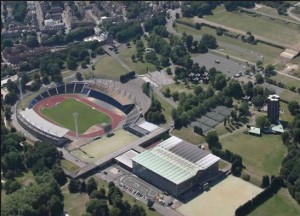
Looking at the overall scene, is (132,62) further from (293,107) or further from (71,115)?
(293,107)

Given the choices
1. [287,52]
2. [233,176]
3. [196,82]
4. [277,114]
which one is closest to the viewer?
[233,176]

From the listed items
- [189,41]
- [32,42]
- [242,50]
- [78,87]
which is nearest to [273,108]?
[242,50]

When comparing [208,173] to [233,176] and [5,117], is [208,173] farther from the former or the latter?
[5,117]

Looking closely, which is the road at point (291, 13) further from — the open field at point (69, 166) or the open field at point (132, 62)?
the open field at point (69, 166)

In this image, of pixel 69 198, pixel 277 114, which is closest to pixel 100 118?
pixel 69 198

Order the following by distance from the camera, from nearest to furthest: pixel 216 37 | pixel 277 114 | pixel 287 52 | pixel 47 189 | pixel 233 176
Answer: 1. pixel 47 189
2. pixel 233 176
3. pixel 277 114
4. pixel 287 52
5. pixel 216 37

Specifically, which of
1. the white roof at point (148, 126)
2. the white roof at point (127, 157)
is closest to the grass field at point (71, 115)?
the white roof at point (148, 126)
